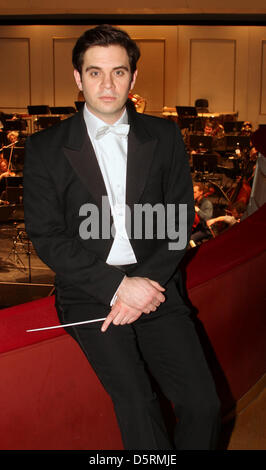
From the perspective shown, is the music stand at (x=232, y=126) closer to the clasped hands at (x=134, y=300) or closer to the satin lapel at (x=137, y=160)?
the satin lapel at (x=137, y=160)

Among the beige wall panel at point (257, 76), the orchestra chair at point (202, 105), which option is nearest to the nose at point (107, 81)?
the orchestra chair at point (202, 105)

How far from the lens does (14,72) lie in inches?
573

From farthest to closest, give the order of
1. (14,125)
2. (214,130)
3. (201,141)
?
1. (214,130)
2. (14,125)
3. (201,141)

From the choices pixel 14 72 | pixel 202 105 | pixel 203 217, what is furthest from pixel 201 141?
pixel 14 72

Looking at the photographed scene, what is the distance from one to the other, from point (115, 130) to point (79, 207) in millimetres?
237

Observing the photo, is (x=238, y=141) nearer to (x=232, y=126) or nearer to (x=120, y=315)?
(x=232, y=126)

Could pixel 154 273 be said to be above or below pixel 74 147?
below

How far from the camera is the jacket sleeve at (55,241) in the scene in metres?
1.53

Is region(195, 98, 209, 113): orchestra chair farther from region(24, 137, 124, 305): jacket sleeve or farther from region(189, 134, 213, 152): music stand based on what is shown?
region(24, 137, 124, 305): jacket sleeve

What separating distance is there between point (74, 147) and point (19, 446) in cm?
79

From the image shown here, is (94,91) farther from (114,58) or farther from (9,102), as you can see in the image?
(9,102)

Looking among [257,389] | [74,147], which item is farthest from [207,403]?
[257,389]

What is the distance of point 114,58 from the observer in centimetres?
154

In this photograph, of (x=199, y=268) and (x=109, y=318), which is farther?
(x=199, y=268)
